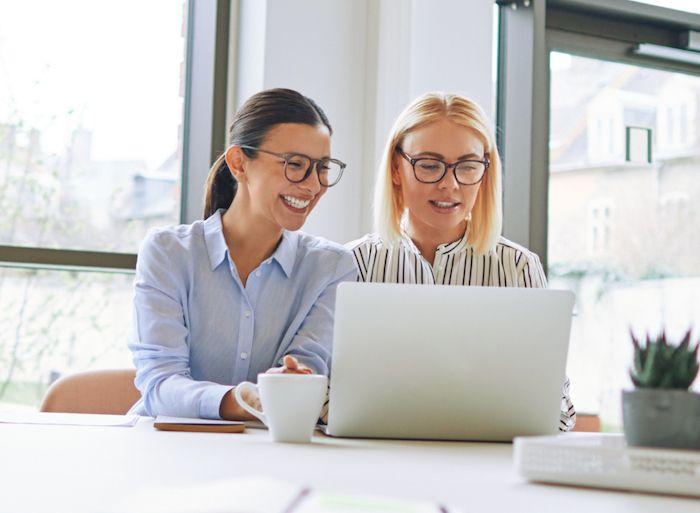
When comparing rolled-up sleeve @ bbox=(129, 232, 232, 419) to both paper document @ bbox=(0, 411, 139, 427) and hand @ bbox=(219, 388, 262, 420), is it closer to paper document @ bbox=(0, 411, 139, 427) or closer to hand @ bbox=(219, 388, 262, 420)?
hand @ bbox=(219, 388, 262, 420)

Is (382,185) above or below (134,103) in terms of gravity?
below

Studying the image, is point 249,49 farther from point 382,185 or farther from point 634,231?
point 634,231

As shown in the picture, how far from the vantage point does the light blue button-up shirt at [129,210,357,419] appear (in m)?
1.85

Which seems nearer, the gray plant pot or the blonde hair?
the gray plant pot

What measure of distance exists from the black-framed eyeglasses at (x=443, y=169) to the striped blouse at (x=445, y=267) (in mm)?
172

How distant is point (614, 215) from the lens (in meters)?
3.54

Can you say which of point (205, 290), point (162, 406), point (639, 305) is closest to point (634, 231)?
point (639, 305)

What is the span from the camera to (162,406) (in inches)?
68.2

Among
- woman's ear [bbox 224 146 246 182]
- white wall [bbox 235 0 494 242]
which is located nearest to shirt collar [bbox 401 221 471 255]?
woman's ear [bbox 224 146 246 182]

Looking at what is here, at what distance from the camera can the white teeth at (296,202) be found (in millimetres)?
2053

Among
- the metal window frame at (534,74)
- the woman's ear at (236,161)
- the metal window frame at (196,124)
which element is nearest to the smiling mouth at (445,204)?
the woman's ear at (236,161)

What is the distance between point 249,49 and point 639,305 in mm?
1787

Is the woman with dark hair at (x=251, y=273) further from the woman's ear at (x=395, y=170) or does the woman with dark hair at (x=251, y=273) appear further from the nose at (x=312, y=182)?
the woman's ear at (x=395, y=170)

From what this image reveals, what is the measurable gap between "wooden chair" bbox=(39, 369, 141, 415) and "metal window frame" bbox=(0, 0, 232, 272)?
2.83 ft
